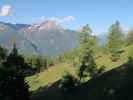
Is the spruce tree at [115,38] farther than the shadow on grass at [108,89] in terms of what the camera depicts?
Yes

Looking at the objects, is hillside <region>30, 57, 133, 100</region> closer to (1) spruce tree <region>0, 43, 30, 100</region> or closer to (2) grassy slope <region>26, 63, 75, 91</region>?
(1) spruce tree <region>0, 43, 30, 100</region>

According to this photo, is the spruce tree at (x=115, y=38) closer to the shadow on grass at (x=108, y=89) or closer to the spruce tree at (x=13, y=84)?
the shadow on grass at (x=108, y=89)

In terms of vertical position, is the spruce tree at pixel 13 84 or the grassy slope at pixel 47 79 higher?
the spruce tree at pixel 13 84

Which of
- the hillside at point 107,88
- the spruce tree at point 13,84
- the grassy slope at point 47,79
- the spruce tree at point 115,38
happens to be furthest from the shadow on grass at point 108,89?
the grassy slope at point 47,79

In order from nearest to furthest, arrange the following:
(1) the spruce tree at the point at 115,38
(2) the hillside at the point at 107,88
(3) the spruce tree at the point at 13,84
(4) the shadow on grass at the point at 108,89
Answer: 1. (3) the spruce tree at the point at 13,84
2. (4) the shadow on grass at the point at 108,89
3. (2) the hillside at the point at 107,88
4. (1) the spruce tree at the point at 115,38

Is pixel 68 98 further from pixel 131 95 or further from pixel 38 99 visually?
pixel 131 95

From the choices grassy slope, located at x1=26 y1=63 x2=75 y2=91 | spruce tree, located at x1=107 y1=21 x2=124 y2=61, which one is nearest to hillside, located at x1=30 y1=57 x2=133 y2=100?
spruce tree, located at x1=107 y1=21 x2=124 y2=61

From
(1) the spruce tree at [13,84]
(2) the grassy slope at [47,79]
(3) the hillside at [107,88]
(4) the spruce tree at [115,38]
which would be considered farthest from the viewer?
(2) the grassy slope at [47,79]

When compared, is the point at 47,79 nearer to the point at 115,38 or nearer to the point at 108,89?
the point at 115,38

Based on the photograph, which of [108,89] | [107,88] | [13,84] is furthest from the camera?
[107,88]

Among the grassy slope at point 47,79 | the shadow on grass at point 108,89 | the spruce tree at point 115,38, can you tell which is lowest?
the grassy slope at point 47,79

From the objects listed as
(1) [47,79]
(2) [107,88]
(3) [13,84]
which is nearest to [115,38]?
(1) [47,79]

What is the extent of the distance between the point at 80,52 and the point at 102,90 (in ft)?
179

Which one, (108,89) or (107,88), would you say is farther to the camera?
(107,88)
